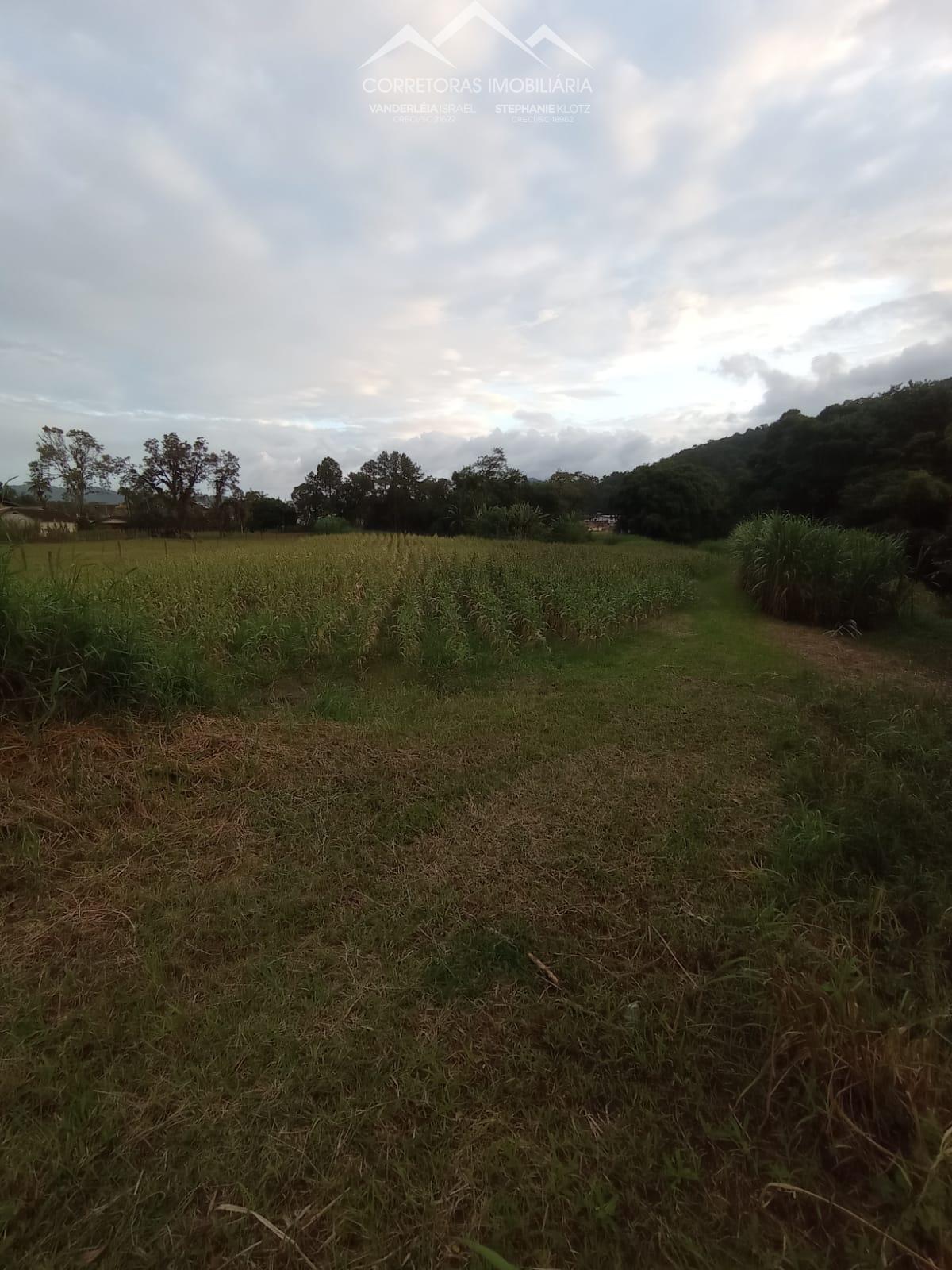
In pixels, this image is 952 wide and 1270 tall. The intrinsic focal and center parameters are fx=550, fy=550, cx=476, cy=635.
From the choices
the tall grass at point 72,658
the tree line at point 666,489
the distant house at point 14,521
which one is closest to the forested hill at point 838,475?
the tree line at point 666,489

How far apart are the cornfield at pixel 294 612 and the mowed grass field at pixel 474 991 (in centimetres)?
48

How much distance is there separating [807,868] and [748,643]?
4.82 meters

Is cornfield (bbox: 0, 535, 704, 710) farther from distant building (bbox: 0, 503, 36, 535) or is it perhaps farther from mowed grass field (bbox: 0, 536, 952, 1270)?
mowed grass field (bbox: 0, 536, 952, 1270)

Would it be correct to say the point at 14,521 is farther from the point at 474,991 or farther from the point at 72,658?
the point at 474,991

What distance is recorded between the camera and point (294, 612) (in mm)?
6402

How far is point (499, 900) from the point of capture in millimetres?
2354

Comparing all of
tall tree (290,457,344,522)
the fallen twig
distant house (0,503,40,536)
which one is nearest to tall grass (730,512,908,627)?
the fallen twig

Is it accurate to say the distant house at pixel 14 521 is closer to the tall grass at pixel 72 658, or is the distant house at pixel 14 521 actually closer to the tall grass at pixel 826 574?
the tall grass at pixel 72 658

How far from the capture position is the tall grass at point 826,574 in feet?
25.7

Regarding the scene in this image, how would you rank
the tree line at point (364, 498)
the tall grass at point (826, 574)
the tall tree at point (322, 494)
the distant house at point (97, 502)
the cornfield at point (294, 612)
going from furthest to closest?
the tall tree at point (322, 494) < the tree line at point (364, 498) < the distant house at point (97, 502) < the tall grass at point (826, 574) < the cornfield at point (294, 612)

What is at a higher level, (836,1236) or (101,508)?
(101,508)

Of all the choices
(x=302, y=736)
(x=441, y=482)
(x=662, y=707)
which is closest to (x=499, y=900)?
(x=302, y=736)

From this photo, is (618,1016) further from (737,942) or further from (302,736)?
(302,736)

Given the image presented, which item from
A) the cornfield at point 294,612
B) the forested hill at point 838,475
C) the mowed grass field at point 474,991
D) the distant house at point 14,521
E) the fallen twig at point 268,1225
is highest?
the forested hill at point 838,475
